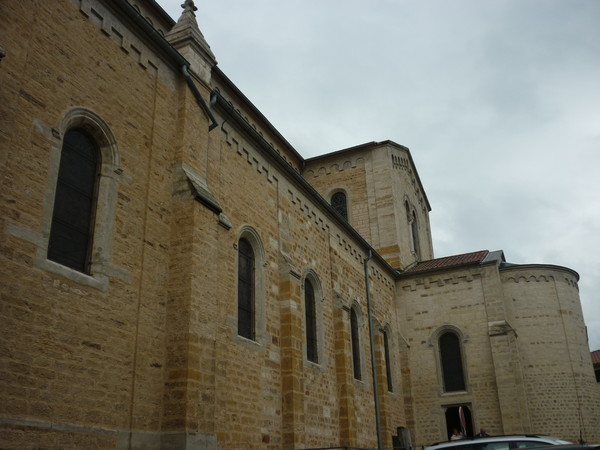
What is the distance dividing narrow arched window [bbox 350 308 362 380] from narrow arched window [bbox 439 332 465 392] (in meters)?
5.67

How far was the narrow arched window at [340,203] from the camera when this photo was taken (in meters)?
28.8

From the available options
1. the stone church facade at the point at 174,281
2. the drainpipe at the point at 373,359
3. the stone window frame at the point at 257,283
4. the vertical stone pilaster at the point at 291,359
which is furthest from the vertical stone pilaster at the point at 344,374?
the stone window frame at the point at 257,283

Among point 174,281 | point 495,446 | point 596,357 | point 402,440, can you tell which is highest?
point 596,357

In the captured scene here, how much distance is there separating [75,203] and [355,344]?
12990 millimetres

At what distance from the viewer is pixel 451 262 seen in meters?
26.2

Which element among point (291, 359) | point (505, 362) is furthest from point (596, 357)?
point (291, 359)

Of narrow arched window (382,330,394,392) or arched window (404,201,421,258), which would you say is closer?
narrow arched window (382,330,394,392)

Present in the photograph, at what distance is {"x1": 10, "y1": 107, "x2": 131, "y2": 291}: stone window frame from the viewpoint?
816 cm

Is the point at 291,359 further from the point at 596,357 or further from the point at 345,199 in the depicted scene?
the point at 596,357

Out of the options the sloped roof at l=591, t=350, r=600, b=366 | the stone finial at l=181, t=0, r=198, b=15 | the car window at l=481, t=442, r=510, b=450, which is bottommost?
the car window at l=481, t=442, r=510, b=450

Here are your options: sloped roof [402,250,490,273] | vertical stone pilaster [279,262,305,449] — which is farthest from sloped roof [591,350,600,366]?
vertical stone pilaster [279,262,305,449]

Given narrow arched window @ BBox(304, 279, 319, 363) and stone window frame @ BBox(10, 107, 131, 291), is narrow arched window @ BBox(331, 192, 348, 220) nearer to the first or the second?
narrow arched window @ BBox(304, 279, 319, 363)

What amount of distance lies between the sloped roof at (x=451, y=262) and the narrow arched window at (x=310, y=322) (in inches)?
368

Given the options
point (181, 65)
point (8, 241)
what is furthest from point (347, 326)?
point (8, 241)
